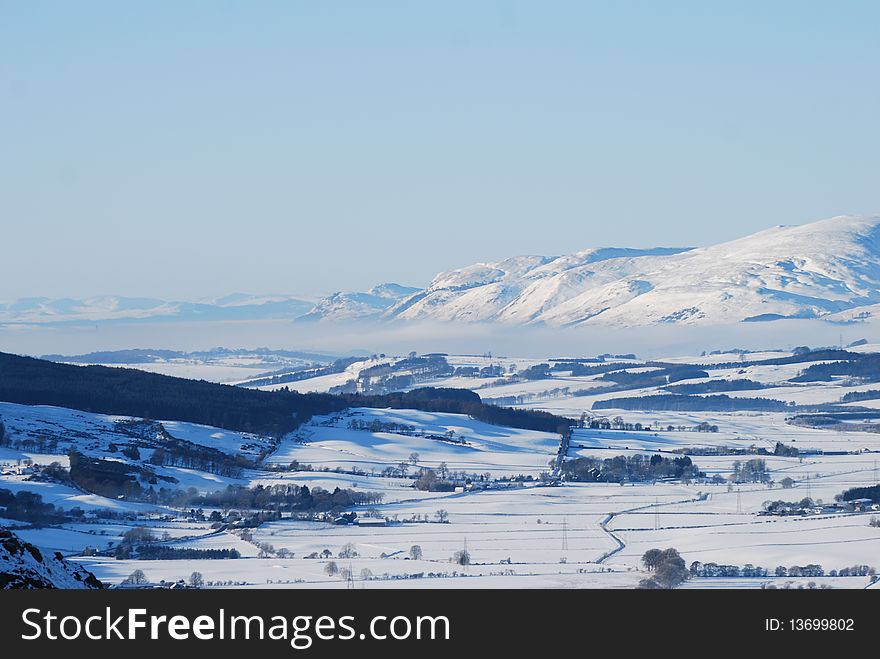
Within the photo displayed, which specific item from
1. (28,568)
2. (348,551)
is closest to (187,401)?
(348,551)

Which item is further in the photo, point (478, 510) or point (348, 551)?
point (478, 510)

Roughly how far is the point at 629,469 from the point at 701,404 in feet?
273

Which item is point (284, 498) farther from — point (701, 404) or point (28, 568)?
point (701, 404)

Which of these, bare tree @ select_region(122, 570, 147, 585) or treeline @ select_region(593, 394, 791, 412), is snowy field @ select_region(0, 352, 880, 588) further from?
treeline @ select_region(593, 394, 791, 412)

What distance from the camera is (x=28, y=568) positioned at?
20953 mm

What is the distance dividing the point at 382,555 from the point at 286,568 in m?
6.09

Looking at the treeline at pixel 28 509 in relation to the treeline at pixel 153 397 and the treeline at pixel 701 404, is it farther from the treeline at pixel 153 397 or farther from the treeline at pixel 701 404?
the treeline at pixel 701 404

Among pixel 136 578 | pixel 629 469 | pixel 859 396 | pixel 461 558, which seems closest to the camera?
pixel 136 578

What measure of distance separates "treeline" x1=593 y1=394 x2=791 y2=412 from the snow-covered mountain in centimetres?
16802

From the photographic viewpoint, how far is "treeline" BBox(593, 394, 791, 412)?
188250 millimetres

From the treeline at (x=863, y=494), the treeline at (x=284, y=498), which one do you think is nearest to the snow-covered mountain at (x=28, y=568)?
the treeline at (x=284, y=498)

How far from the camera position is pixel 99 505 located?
8806cm

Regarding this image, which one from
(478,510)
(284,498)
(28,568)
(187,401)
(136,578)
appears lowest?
(478,510)

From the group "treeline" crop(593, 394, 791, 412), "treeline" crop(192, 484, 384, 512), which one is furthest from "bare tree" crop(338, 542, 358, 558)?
"treeline" crop(593, 394, 791, 412)
